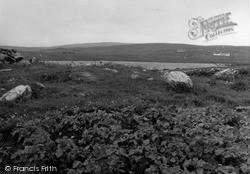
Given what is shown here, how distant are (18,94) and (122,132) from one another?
6.88m

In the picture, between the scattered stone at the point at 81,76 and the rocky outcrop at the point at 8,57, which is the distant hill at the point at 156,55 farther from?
the scattered stone at the point at 81,76

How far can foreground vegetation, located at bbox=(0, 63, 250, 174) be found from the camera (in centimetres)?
698

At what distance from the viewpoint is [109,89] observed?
51.7ft

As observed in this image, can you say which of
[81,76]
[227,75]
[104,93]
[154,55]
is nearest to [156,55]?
[154,55]

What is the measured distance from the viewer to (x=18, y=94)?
522 inches

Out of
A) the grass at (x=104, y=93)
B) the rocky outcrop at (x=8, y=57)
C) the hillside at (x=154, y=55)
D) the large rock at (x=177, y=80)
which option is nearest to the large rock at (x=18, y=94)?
the grass at (x=104, y=93)

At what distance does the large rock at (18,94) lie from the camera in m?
13.0

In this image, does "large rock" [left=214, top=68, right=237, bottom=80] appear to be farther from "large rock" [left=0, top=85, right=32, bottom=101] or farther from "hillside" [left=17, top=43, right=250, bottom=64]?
"hillside" [left=17, top=43, right=250, bottom=64]

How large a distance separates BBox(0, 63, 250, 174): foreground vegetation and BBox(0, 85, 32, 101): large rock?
0.48m

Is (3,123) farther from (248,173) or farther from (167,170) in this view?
(248,173)

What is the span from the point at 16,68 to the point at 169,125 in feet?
48.8

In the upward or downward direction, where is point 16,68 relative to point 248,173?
upward

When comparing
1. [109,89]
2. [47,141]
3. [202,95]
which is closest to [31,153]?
[47,141]

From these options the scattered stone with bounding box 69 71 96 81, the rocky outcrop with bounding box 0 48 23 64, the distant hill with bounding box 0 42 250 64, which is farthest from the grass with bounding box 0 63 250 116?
the distant hill with bounding box 0 42 250 64
